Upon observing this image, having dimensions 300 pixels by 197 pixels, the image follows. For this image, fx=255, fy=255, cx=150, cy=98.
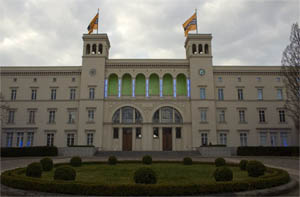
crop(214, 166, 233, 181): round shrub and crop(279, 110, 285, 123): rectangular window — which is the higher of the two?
crop(279, 110, 285, 123): rectangular window

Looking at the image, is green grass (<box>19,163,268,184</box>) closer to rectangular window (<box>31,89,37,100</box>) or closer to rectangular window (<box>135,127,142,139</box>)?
rectangular window (<box>135,127,142,139</box>)

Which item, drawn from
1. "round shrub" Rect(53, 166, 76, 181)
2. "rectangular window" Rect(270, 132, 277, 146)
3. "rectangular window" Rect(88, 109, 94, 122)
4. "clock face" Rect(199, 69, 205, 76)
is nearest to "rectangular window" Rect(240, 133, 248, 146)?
"rectangular window" Rect(270, 132, 277, 146)

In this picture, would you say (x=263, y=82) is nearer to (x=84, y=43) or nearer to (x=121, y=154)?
(x=121, y=154)

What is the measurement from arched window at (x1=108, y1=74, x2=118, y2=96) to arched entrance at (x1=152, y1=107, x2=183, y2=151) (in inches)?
334

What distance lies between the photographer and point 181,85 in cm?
4716

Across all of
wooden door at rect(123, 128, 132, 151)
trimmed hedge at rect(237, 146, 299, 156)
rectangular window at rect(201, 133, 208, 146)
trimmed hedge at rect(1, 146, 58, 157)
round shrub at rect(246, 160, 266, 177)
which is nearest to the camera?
round shrub at rect(246, 160, 266, 177)

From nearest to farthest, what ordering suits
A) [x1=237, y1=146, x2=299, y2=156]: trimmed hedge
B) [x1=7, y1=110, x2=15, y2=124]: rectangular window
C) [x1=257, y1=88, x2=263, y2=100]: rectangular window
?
1. [x1=237, y1=146, x2=299, y2=156]: trimmed hedge
2. [x1=7, y1=110, x2=15, y2=124]: rectangular window
3. [x1=257, y1=88, x2=263, y2=100]: rectangular window

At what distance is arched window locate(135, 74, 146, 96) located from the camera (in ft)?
152

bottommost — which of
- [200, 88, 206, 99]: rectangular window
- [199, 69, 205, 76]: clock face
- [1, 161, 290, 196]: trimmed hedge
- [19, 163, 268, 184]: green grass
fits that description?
[19, 163, 268, 184]: green grass

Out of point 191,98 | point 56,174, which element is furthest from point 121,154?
point 56,174

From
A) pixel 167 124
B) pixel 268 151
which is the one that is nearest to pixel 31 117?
pixel 167 124

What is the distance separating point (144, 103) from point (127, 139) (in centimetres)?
689

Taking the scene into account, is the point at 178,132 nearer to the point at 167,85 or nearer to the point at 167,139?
the point at 167,139

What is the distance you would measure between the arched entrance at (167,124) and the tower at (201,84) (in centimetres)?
285
